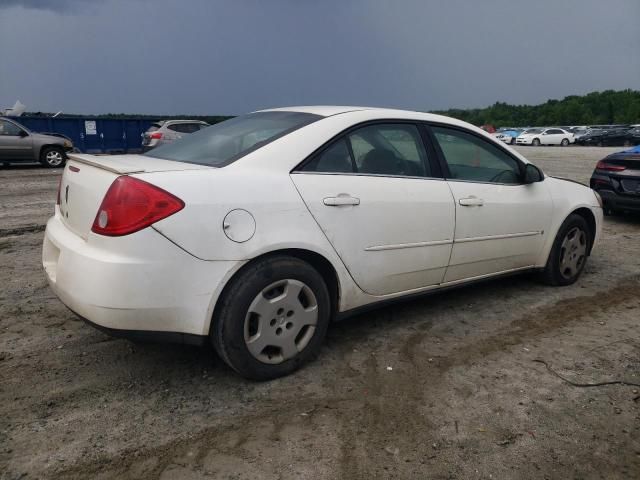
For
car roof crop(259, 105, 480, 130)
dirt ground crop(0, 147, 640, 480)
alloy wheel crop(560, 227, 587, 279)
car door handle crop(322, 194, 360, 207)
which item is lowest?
dirt ground crop(0, 147, 640, 480)

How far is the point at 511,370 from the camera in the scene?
11.0ft

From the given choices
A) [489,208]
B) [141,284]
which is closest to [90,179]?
[141,284]

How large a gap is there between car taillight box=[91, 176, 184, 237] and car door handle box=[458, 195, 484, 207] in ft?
6.73

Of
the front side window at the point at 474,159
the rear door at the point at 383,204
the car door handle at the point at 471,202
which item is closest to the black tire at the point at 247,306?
the rear door at the point at 383,204

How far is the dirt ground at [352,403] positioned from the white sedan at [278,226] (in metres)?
0.33

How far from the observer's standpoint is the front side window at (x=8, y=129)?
15.6 m

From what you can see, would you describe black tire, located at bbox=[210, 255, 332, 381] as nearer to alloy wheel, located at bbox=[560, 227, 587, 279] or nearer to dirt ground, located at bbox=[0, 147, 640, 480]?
dirt ground, located at bbox=[0, 147, 640, 480]

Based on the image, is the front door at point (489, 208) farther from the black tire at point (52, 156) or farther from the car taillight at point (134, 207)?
the black tire at point (52, 156)

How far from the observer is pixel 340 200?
3.27 m

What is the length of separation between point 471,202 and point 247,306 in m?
1.90

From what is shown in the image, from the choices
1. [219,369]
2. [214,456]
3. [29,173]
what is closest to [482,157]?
[219,369]

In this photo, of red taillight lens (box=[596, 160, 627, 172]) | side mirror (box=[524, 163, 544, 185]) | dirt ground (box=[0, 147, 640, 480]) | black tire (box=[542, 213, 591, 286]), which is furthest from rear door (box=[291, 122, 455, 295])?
red taillight lens (box=[596, 160, 627, 172])

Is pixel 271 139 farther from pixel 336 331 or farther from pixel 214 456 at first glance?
pixel 214 456

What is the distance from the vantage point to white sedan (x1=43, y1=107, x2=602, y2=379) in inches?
107
